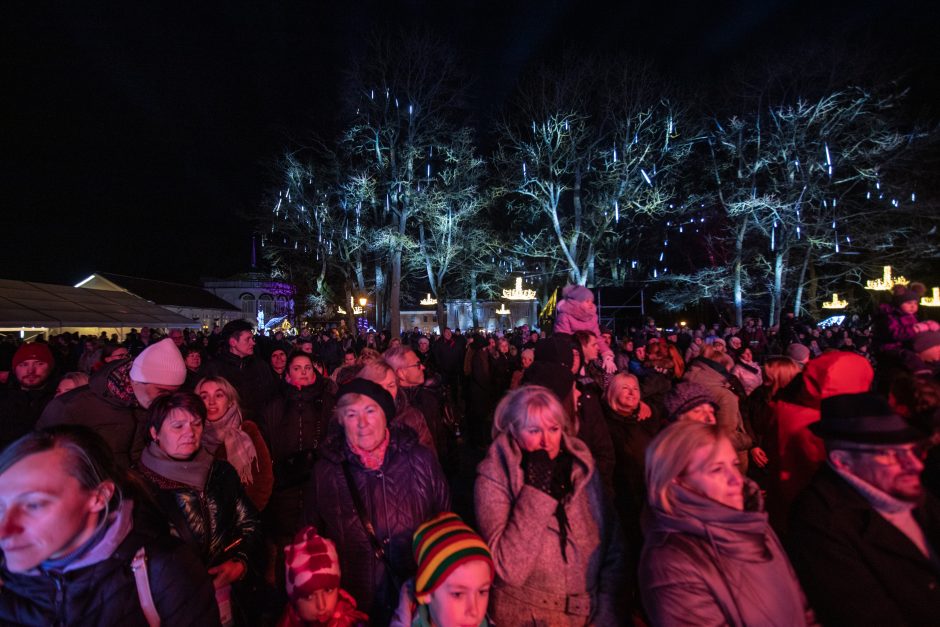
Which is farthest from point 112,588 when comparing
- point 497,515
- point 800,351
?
point 800,351

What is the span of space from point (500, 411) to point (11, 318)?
17030mm

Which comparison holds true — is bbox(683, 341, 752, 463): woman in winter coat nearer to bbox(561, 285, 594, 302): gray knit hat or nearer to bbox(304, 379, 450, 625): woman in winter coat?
bbox(561, 285, 594, 302): gray knit hat

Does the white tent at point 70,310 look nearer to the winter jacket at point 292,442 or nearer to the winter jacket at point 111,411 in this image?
the winter jacket at point 111,411

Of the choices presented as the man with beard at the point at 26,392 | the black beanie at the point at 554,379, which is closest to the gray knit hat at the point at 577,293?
the black beanie at the point at 554,379

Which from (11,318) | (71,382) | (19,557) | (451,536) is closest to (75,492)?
(19,557)

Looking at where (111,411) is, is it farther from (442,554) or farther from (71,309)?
(71,309)

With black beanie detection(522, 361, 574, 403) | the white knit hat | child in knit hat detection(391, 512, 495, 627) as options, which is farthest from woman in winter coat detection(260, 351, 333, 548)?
child in knit hat detection(391, 512, 495, 627)

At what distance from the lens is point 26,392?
4836 millimetres

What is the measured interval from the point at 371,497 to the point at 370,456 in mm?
196

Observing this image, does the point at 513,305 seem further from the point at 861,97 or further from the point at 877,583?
the point at 877,583

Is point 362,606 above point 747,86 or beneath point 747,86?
beneath

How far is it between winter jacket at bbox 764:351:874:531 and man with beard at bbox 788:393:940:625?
→ 36.6 inches

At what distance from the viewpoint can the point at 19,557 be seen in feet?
4.79

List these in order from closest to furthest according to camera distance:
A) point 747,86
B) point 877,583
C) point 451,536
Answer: point 877,583 < point 451,536 < point 747,86
